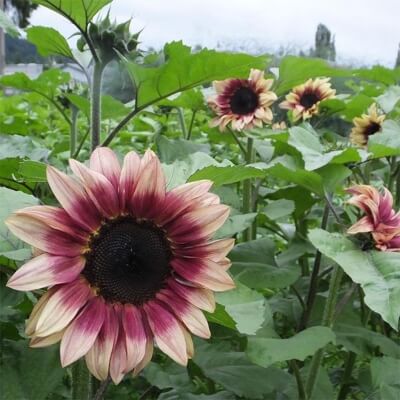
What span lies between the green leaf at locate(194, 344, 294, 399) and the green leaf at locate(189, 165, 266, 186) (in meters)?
0.28

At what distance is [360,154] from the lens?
0.89 meters

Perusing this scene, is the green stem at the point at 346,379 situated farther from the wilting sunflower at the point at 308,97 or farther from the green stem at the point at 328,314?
the wilting sunflower at the point at 308,97

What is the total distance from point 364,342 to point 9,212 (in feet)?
1.79

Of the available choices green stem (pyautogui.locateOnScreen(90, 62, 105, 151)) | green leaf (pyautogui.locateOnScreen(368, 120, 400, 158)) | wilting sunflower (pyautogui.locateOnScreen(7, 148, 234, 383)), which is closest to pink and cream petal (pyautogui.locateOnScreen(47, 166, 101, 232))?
wilting sunflower (pyautogui.locateOnScreen(7, 148, 234, 383))

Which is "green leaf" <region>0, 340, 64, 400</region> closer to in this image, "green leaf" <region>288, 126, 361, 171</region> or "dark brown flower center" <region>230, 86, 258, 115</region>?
"green leaf" <region>288, 126, 361, 171</region>

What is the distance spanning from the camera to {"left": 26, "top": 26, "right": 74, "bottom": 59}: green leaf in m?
0.84

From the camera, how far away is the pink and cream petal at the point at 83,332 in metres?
0.52

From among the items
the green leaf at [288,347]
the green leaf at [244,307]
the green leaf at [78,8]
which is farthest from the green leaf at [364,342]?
the green leaf at [78,8]

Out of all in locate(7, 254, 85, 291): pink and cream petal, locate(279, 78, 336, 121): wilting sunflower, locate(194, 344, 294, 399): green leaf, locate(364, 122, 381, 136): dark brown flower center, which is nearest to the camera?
locate(7, 254, 85, 291): pink and cream petal

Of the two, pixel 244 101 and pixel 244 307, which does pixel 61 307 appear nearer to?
pixel 244 307

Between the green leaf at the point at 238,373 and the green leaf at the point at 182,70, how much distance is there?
0.30 meters

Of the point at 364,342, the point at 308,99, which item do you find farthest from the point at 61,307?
the point at 308,99

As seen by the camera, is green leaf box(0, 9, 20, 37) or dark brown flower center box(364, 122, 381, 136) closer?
green leaf box(0, 9, 20, 37)

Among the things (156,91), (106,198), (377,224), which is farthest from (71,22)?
(377,224)
